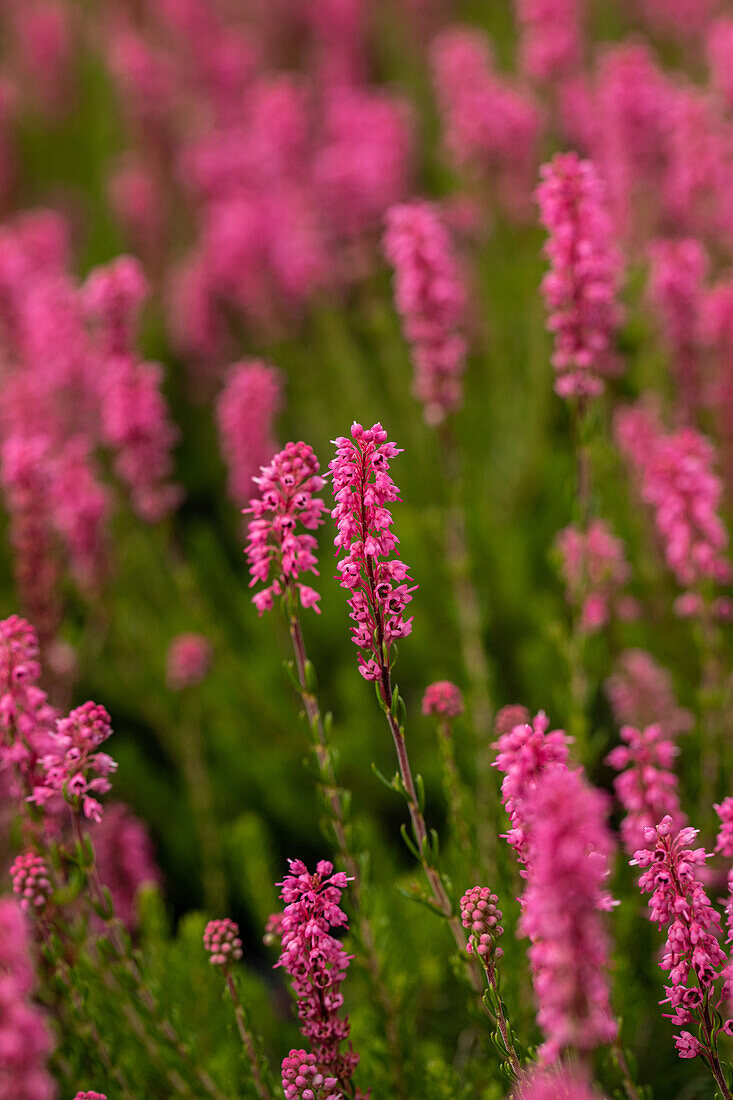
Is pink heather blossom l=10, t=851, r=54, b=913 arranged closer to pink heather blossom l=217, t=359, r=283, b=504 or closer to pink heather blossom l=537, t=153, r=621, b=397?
pink heather blossom l=537, t=153, r=621, b=397

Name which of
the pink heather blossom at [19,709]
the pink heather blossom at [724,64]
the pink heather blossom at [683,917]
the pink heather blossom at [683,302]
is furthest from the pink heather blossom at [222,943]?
the pink heather blossom at [724,64]

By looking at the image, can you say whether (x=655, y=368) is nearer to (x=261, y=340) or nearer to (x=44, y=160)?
(x=261, y=340)

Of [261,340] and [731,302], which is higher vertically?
[261,340]

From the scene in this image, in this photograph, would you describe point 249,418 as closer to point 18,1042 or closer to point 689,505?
point 689,505

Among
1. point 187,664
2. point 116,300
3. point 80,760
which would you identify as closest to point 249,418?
point 116,300

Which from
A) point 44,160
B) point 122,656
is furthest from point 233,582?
point 44,160

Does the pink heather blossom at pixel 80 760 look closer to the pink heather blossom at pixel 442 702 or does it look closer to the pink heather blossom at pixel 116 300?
the pink heather blossom at pixel 442 702
